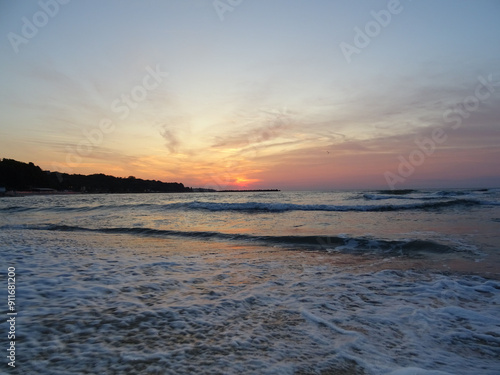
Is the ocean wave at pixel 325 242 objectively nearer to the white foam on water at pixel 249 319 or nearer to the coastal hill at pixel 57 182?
A: the white foam on water at pixel 249 319

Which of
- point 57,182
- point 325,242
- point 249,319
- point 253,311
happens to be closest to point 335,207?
point 325,242

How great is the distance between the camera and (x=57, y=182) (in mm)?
102250

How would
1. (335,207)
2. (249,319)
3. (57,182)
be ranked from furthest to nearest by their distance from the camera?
(57,182)
(335,207)
(249,319)

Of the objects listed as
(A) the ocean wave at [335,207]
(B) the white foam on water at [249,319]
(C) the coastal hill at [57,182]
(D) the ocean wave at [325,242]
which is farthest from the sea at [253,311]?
(C) the coastal hill at [57,182]

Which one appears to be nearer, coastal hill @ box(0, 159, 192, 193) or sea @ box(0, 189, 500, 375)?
sea @ box(0, 189, 500, 375)

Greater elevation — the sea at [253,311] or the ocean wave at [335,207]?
the ocean wave at [335,207]

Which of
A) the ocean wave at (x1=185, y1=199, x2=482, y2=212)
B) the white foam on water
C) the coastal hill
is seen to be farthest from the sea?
the coastal hill

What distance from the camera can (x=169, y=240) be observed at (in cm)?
988

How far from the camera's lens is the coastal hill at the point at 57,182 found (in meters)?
80.7

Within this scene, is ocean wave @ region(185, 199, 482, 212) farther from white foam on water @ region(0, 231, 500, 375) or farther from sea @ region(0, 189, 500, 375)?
white foam on water @ region(0, 231, 500, 375)

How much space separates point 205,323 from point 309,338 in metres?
1.18

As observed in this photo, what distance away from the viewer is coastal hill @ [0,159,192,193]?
8067 cm

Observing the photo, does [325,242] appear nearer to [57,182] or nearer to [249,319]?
[249,319]

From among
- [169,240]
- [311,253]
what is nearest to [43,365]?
Answer: [311,253]
